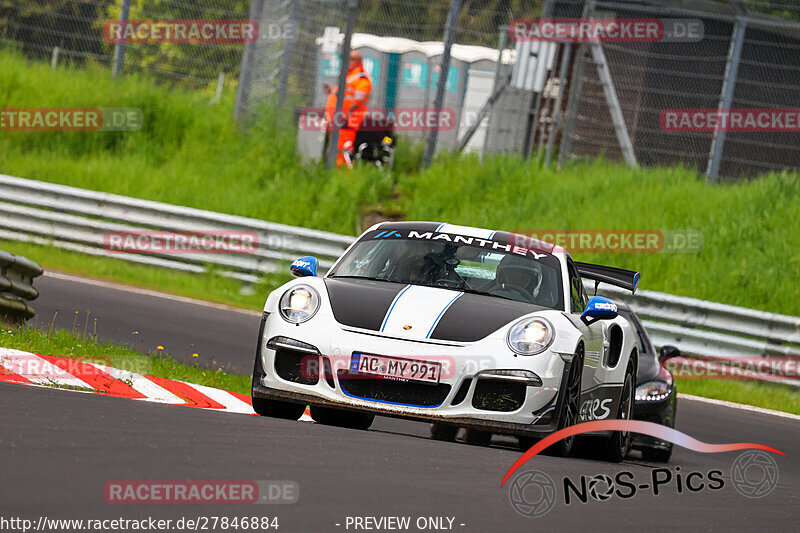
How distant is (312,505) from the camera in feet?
14.3

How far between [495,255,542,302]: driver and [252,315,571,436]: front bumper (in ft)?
3.33

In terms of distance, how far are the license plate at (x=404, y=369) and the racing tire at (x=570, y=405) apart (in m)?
0.74

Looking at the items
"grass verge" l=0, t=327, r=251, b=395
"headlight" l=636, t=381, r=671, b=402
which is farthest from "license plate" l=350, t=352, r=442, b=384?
"headlight" l=636, t=381, r=671, b=402

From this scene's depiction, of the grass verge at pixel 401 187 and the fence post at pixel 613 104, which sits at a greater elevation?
the fence post at pixel 613 104

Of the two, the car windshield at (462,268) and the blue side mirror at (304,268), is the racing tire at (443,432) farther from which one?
the blue side mirror at (304,268)

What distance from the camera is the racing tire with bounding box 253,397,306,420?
23.7 ft

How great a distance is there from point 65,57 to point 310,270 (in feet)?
43.1

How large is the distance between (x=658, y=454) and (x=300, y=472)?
17.2 feet

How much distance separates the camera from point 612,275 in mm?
9000

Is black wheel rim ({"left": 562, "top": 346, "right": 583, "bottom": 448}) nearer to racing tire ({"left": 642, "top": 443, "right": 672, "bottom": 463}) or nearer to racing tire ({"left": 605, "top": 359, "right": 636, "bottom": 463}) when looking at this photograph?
racing tire ({"left": 605, "top": 359, "right": 636, "bottom": 463})

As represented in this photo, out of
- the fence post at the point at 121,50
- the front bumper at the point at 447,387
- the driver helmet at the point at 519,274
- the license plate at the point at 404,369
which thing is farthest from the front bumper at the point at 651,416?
the fence post at the point at 121,50

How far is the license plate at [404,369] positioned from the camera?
21.9 ft

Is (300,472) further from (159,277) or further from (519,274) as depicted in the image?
(159,277)

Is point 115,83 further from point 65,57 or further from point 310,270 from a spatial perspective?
point 310,270
